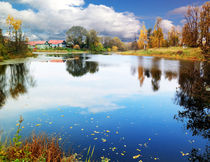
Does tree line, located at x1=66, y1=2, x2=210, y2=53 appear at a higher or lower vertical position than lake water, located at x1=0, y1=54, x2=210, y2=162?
higher

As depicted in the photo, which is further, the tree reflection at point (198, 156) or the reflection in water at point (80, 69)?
the reflection in water at point (80, 69)

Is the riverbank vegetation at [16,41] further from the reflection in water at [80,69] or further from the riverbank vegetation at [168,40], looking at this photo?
the riverbank vegetation at [168,40]

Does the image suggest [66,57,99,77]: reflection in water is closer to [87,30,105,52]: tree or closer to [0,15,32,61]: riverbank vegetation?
[0,15,32,61]: riverbank vegetation

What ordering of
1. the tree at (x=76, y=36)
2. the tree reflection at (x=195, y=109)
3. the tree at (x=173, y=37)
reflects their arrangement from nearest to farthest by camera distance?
1. the tree reflection at (x=195, y=109)
2. the tree at (x=173, y=37)
3. the tree at (x=76, y=36)

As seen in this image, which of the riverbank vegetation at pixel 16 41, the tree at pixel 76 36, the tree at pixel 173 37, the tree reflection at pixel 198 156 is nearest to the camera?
the tree reflection at pixel 198 156

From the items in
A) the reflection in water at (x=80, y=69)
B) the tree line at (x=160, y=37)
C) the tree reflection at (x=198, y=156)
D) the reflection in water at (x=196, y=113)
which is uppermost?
the tree line at (x=160, y=37)

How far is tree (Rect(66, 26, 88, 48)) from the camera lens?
12131cm

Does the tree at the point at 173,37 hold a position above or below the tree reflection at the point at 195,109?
above

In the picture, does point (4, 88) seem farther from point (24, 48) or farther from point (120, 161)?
point (24, 48)

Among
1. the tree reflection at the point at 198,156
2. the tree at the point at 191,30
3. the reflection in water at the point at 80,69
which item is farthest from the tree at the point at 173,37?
the tree reflection at the point at 198,156

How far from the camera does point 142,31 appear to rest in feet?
288

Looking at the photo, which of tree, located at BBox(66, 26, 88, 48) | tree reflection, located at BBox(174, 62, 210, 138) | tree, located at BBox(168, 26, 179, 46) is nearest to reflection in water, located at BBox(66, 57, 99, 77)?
tree reflection, located at BBox(174, 62, 210, 138)

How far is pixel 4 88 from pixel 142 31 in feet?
279

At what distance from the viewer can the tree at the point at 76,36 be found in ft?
398
